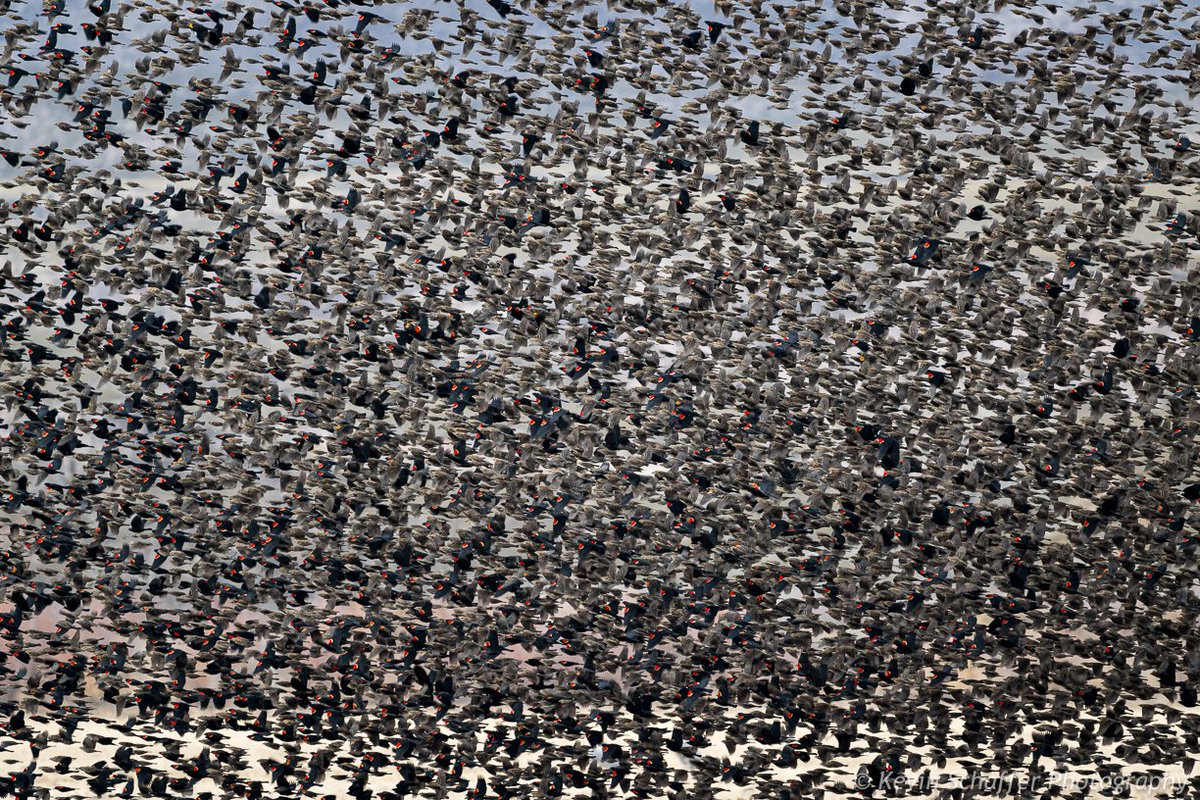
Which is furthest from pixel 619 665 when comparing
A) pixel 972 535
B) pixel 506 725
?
pixel 972 535

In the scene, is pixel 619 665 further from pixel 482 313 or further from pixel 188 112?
pixel 188 112

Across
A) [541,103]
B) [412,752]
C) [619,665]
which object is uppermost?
[541,103]

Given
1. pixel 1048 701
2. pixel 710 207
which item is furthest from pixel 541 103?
pixel 1048 701

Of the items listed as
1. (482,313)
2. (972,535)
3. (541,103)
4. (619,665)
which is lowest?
(619,665)

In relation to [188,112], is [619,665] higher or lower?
lower

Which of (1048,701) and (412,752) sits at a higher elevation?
(1048,701)

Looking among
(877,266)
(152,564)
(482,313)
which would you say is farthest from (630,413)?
(152,564)

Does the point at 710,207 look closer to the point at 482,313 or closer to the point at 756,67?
the point at 756,67

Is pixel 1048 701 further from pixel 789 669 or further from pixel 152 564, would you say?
pixel 152 564
